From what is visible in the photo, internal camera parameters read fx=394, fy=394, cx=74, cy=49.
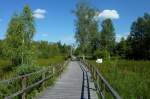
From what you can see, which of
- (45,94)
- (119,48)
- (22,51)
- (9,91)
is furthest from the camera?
(119,48)

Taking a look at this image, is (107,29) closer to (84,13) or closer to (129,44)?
(129,44)

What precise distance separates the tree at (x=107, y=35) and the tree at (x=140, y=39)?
7.50 m

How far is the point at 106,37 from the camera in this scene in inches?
4754

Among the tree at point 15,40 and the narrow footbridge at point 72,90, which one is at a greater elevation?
the tree at point 15,40

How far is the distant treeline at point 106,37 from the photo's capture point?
85062 millimetres

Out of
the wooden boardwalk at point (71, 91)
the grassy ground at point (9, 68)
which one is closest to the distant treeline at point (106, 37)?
the grassy ground at point (9, 68)

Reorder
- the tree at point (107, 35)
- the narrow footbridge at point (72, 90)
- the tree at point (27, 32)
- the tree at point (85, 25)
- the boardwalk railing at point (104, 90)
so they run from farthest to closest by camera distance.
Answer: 1. the tree at point (107, 35)
2. the tree at point (85, 25)
3. the tree at point (27, 32)
4. the narrow footbridge at point (72, 90)
5. the boardwalk railing at point (104, 90)

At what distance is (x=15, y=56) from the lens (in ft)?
247

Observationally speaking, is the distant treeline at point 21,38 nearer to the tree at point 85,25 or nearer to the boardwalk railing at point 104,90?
the tree at point 85,25

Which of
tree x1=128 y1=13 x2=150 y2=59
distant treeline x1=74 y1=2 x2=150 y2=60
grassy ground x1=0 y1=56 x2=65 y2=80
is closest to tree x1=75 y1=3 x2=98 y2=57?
distant treeline x1=74 y1=2 x2=150 y2=60

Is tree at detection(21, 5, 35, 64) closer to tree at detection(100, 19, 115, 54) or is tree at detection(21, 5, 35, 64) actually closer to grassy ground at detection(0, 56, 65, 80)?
grassy ground at detection(0, 56, 65, 80)

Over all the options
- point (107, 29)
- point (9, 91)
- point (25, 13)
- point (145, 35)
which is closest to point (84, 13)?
point (25, 13)

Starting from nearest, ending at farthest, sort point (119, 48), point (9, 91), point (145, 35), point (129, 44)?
1. point (9, 91)
2. point (145, 35)
3. point (129, 44)
4. point (119, 48)

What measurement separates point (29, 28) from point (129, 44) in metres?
47.0
